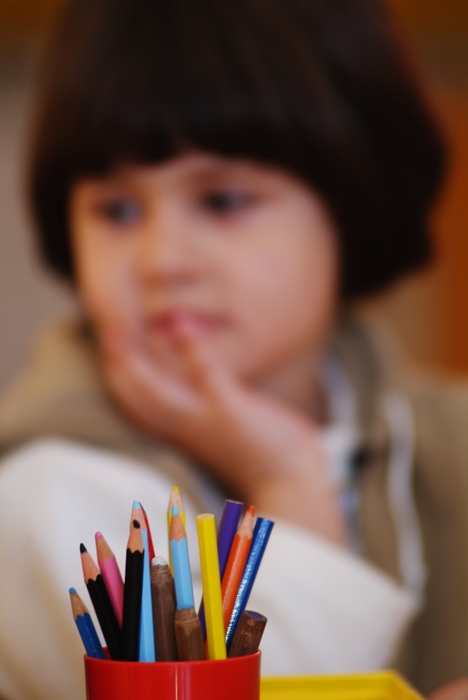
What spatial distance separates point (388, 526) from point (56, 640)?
283 millimetres

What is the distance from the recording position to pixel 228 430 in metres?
0.61

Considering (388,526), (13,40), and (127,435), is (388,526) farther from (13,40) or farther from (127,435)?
(13,40)

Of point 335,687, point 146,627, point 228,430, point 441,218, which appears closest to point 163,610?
point 146,627

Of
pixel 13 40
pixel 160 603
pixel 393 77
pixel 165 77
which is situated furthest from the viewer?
pixel 13 40

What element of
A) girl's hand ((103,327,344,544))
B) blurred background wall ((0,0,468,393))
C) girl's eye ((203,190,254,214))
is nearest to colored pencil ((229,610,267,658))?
girl's hand ((103,327,344,544))

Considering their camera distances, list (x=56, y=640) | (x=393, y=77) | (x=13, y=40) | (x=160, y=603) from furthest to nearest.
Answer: (x=13, y=40) → (x=393, y=77) → (x=56, y=640) → (x=160, y=603)

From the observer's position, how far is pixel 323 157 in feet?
2.13

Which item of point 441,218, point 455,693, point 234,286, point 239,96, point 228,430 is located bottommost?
point 455,693

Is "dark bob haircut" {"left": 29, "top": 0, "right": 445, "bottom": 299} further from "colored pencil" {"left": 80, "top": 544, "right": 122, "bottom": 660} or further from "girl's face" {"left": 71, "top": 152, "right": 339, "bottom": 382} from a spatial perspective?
"colored pencil" {"left": 80, "top": 544, "right": 122, "bottom": 660}

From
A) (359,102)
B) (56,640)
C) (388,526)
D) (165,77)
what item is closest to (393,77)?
(359,102)

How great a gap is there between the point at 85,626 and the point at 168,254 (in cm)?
37

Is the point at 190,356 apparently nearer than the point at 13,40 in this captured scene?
Yes

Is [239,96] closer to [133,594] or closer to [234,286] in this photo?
[234,286]

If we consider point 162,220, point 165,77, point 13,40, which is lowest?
point 162,220
